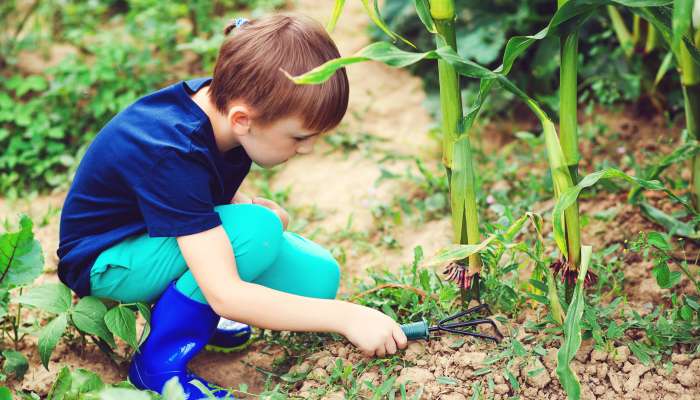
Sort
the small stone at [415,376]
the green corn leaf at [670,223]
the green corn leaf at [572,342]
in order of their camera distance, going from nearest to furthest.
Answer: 1. the green corn leaf at [572,342]
2. the small stone at [415,376]
3. the green corn leaf at [670,223]

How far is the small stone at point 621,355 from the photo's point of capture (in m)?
1.58

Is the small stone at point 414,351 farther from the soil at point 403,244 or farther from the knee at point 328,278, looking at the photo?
the knee at point 328,278

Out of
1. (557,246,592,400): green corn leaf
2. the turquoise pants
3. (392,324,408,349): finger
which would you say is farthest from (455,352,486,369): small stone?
the turquoise pants

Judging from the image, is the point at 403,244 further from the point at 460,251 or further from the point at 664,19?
the point at 664,19

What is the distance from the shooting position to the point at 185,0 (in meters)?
3.28

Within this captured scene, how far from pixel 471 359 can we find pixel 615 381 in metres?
0.29

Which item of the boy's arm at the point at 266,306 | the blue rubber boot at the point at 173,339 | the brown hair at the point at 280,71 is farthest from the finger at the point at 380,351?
the brown hair at the point at 280,71

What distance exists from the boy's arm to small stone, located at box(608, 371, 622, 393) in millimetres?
429

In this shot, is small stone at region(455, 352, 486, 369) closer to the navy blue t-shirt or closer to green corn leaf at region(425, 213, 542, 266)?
green corn leaf at region(425, 213, 542, 266)

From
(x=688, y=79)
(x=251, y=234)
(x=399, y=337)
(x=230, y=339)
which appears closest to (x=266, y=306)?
(x=251, y=234)

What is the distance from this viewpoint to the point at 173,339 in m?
1.67

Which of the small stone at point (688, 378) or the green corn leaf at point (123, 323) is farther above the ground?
the green corn leaf at point (123, 323)

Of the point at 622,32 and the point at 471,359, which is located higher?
the point at 622,32

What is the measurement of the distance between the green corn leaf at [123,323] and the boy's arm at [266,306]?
0.21m
